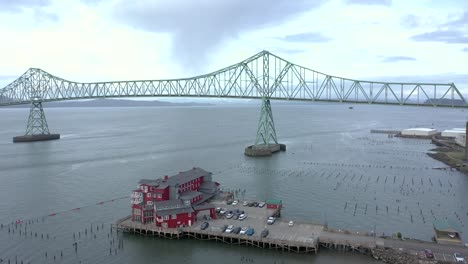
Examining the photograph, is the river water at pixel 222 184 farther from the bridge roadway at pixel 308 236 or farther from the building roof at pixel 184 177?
the building roof at pixel 184 177

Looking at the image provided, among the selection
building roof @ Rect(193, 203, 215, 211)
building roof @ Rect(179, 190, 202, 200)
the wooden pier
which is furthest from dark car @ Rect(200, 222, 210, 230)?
building roof @ Rect(179, 190, 202, 200)

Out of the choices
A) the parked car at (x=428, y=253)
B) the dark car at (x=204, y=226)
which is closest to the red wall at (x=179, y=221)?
the dark car at (x=204, y=226)

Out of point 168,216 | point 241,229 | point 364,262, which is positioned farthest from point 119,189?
point 364,262

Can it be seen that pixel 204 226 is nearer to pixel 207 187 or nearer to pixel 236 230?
pixel 236 230

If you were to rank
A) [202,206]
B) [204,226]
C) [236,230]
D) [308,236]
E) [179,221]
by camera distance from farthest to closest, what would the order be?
[202,206], [179,221], [204,226], [236,230], [308,236]

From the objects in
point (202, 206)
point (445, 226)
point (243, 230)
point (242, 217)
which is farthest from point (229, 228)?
point (445, 226)
